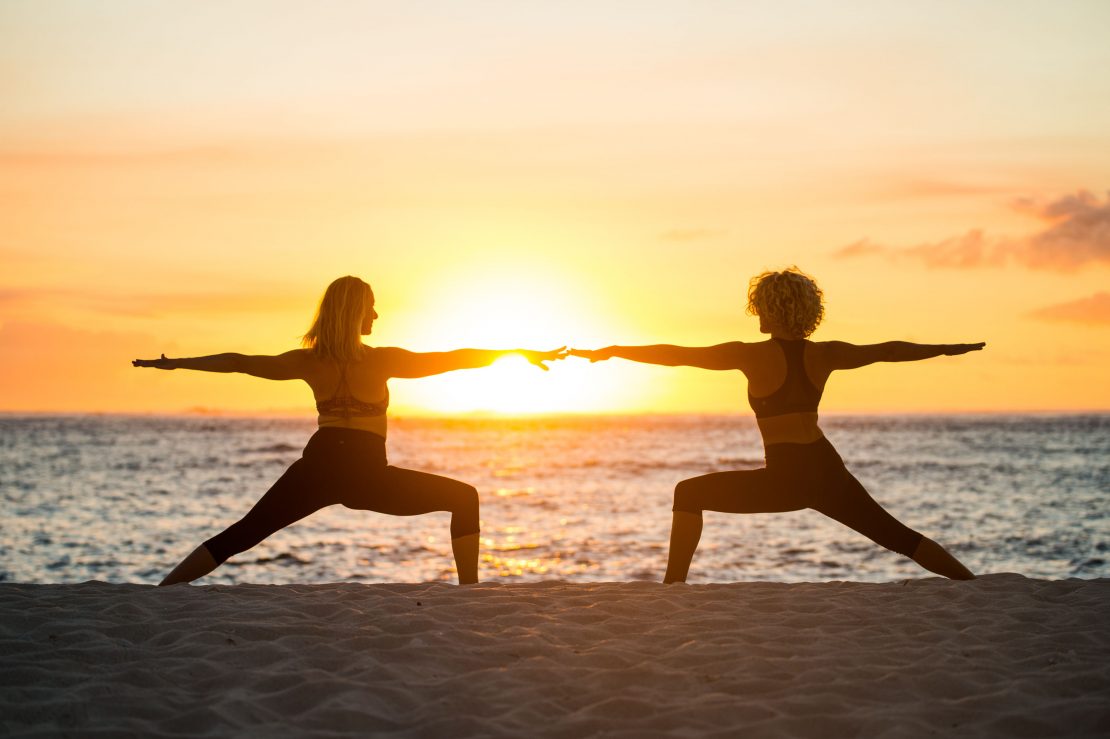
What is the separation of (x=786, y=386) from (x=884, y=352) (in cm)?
74

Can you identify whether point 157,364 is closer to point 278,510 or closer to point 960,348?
point 278,510

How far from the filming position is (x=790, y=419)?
6.82 m

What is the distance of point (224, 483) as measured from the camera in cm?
3116

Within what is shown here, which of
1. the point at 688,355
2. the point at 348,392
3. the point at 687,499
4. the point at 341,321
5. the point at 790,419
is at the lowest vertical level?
the point at 687,499

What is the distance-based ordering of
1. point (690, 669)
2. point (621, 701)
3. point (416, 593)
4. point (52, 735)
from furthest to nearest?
point (416, 593), point (690, 669), point (621, 701), point (52, 735)

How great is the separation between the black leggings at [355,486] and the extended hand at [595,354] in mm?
1265

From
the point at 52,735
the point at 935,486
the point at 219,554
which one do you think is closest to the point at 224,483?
the point at 935,486

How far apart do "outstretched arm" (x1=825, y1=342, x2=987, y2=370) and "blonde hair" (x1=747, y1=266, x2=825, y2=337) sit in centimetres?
22

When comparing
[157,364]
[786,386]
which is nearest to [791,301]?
[786,386]

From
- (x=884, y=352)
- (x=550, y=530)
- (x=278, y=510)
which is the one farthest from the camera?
(x=550, y=530)

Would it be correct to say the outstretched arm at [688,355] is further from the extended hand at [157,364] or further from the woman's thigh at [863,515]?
the extended hand at [157,364]

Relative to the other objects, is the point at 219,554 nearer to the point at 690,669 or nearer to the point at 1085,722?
the point at 690,669

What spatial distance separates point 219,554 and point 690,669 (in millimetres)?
3176

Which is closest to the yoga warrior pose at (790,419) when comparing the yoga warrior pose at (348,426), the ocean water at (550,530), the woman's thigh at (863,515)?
the woman's thigh at (863,515)
